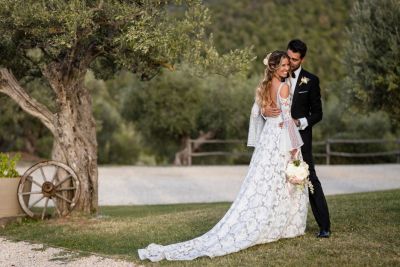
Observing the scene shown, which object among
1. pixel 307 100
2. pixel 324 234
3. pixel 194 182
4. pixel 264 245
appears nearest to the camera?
pixel 264 245

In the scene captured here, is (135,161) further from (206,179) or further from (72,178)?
(72,178)

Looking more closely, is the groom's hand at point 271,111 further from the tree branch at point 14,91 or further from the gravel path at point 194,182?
the tree branch at point 14,91

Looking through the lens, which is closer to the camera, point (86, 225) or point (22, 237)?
point (22, 237)

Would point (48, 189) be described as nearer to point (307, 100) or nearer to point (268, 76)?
point (268, 76)

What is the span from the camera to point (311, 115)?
8.35 metres

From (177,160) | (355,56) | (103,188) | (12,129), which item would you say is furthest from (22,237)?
(12,129)

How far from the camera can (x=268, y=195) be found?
8273mm

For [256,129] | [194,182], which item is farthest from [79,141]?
[194,182]

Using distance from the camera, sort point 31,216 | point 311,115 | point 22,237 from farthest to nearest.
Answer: point 31,216 → point 22,237 → point 311,115

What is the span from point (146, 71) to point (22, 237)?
3890mm

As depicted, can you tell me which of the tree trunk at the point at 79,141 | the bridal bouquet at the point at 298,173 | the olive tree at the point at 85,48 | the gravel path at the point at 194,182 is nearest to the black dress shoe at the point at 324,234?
the bridal bouquet at the point at 298,173

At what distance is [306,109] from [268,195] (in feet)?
3.93

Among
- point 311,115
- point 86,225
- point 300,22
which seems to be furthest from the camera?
point 300,22

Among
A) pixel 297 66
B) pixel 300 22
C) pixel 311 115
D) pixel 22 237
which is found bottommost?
pixel 22 237
